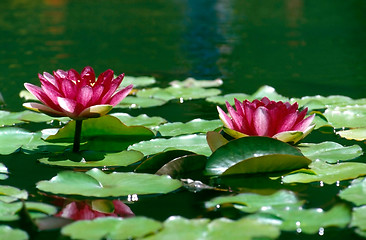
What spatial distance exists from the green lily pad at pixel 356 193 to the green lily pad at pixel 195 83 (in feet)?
4.99

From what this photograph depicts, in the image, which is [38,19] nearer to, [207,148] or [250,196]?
[207,148]

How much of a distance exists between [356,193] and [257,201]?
8.2 inches

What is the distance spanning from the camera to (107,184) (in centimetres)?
125

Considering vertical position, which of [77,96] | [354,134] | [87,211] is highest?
[77,96]

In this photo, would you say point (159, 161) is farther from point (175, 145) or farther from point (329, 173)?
point (329, 173)

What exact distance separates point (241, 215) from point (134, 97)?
55.2 inches

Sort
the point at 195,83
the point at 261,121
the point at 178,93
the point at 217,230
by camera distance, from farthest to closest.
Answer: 1. the point at 195,83
2. the point at 178,93
3. the point at 261,121
4. the point at 217,230

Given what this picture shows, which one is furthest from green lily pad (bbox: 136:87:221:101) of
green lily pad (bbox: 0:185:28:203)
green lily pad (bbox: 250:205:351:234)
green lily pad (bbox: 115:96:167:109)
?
green lily pad (bbox: 250:205:351:234)

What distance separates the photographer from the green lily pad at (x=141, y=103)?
2.29 m

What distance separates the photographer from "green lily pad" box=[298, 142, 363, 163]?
1423 mm

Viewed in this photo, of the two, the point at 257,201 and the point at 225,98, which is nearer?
the point at 257,201

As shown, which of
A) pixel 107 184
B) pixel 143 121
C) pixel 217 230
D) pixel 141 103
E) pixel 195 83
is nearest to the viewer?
pixel 217 230

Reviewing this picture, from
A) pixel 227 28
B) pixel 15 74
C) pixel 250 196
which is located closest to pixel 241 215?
pixel 250 196

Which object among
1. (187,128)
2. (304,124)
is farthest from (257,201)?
(187,128)
